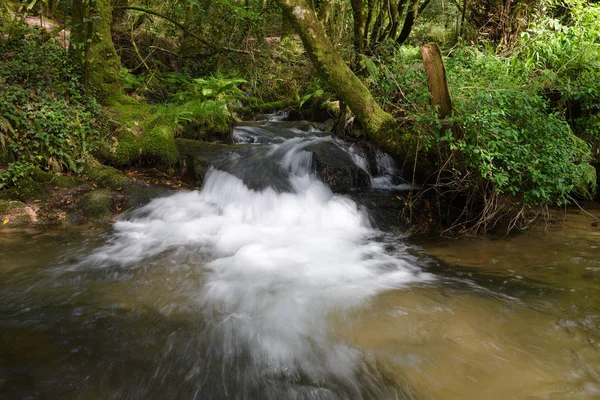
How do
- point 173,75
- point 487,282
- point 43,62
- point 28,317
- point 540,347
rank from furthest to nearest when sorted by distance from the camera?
point 173,75 < point 43,62 < point 487,282 < point 28,317 < point 540,347

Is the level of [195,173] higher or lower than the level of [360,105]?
lower

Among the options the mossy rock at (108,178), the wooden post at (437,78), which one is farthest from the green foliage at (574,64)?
the mossy rock at (108,178)

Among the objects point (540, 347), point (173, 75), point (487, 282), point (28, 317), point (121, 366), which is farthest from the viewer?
point (173, 75)

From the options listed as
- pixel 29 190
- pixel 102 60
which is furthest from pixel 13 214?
pixel 102 60

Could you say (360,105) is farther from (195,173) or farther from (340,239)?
(195,173)

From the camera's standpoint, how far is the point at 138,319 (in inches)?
117

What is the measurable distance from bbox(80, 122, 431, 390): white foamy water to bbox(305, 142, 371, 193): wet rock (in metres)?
0.20

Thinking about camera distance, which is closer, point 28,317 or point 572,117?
point 28,317

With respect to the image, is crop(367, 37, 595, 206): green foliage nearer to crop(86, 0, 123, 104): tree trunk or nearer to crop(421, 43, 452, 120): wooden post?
crop(421, 43, 452, 120): wooden post

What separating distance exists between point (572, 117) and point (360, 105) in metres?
3.70

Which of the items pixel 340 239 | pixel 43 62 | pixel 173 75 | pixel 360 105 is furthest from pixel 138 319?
pixel 173 75

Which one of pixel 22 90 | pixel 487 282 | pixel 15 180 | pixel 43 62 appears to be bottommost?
pixel 487 282

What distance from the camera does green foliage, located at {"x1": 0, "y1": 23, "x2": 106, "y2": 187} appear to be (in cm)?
515

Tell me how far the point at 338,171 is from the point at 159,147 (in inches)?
137
